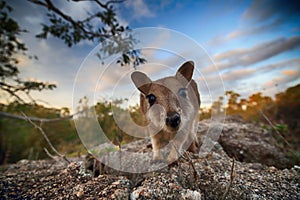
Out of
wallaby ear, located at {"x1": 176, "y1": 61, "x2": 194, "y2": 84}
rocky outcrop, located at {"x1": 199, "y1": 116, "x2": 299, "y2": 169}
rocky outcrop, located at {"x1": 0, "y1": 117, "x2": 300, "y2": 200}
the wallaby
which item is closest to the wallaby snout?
the wallaby

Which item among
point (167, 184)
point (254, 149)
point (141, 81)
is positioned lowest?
point (167, 184)

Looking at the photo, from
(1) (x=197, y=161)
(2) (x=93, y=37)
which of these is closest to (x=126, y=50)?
(2) (x=93, y=37)

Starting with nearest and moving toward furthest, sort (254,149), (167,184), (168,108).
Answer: (167,184)
(168,108)
(254,149)

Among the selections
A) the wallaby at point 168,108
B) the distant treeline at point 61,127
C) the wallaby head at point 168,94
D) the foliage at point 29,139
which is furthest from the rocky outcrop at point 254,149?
the foliage at point 29,139

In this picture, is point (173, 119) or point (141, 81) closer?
point (173, 119)

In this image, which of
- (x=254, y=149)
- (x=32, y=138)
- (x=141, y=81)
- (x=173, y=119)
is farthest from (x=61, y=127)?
(x=254, y=149)

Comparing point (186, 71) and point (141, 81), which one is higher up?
point (186, 71)

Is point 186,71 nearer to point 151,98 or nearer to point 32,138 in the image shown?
point 151,98
